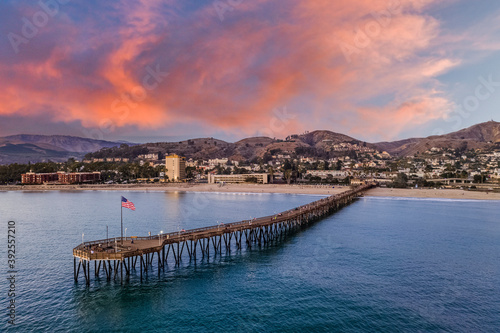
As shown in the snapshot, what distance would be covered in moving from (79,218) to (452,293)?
256ft

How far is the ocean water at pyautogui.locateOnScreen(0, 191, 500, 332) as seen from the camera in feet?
88.2

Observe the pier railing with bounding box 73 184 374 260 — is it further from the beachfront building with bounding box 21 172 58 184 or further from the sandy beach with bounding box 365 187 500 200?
the beachfront building with bounding box 21 172 58 184

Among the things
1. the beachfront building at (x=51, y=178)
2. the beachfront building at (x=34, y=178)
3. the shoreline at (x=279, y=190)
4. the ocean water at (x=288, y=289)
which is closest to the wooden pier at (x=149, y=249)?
the ocean water at (x=288, y=289)

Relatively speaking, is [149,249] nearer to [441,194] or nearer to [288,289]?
[288,289]

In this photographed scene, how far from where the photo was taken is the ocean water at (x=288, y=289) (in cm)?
2689

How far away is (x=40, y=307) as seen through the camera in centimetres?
2928

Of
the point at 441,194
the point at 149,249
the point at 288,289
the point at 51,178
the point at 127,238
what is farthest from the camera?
the point at 51,178

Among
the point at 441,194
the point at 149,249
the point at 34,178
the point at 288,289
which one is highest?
the point at 34,178

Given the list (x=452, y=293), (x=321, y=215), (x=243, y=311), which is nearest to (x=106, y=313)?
(x=243, y=311)

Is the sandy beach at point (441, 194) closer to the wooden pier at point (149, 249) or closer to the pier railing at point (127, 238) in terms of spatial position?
the wooden pier at point (149, 249)

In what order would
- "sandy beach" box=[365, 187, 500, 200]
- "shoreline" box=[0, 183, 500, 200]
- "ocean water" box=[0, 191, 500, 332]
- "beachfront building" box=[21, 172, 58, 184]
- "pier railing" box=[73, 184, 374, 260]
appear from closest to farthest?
1. "ocean water" box=[0, 191, 500, 332]
2. "pier railing" box=[73, 184, 374, 260]
3. "sandy beach" box=[365, 187, 500, 200]
4. "shoreline" box=[0, 183, 500, 200]
5. "beachfront building" box=[21, 172, 58, 184]

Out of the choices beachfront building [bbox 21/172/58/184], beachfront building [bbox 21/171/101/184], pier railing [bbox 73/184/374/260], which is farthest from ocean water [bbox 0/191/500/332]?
beachfront building [bbox 21/172/58/184]

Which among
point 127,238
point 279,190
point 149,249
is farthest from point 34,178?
point 149,249

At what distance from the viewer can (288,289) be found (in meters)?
34.1
